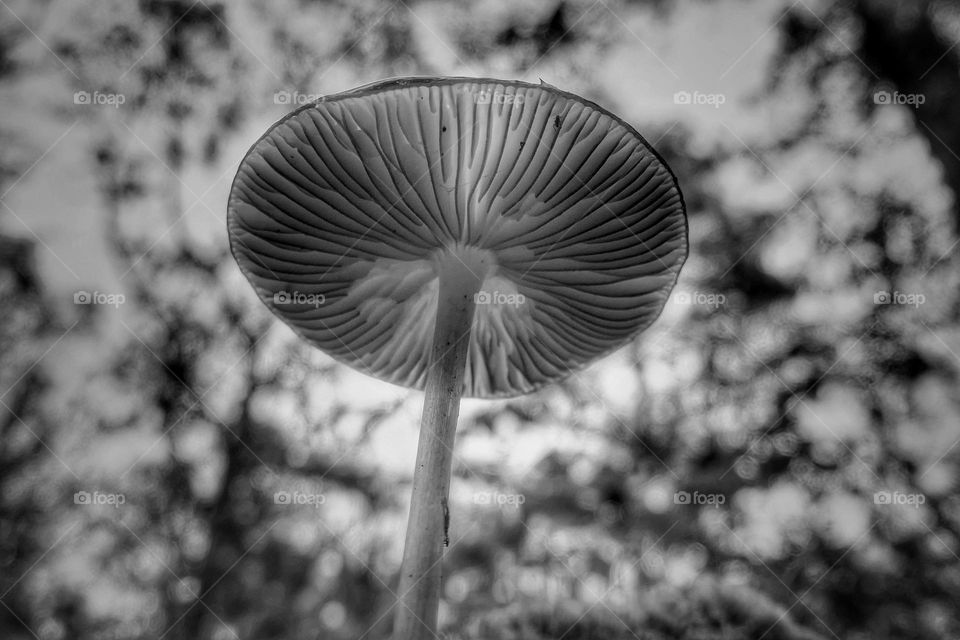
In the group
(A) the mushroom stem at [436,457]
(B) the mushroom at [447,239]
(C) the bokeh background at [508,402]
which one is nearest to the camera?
(A) the mushroom stem at [436,457]

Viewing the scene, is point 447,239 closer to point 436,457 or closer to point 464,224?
point 464,224

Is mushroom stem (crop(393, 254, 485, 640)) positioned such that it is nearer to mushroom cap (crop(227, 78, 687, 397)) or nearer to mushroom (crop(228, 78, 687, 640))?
mushroom (crop(228, 78, 687, 640))

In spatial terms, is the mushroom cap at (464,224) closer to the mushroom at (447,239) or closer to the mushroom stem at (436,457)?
the mushroom at (447,239)

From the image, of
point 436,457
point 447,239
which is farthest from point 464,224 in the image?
point 436,457

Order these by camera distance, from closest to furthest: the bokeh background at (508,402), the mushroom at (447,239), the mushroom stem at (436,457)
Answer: the mushroom stem at (436,457)
the mushroom at (447,239)
the bokeh background at (508,402)

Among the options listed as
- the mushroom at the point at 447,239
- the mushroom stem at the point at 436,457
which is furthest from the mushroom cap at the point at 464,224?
the mushroom stem at the point at 436,457

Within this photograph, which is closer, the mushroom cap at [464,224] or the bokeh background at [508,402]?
the mushroom cap at [464,224]

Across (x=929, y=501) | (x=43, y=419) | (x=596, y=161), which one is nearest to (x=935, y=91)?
(x=929, y=501)

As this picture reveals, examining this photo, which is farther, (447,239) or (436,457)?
(447,239)
